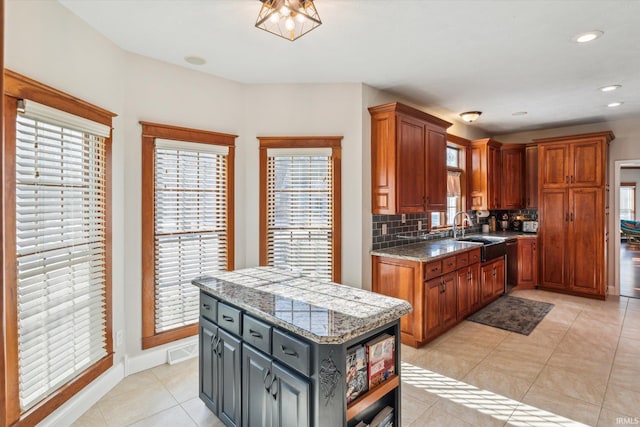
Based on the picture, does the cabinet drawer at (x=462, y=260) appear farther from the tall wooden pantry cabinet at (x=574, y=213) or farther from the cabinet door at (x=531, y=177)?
the cabinet door at (x=531, y=177)

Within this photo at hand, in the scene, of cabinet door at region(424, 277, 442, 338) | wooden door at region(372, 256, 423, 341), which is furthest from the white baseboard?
cabinet door at region(424, 277, 442, 338)

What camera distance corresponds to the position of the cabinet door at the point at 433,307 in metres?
3.42

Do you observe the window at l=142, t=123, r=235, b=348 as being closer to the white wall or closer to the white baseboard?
the white baseboard

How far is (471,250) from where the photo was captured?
4164mm

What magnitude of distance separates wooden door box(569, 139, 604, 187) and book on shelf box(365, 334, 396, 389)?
5101 mm

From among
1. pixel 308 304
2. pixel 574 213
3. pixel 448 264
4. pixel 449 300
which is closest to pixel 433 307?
pixel 449 300

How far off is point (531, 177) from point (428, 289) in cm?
402

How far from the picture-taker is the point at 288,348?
1.62 m

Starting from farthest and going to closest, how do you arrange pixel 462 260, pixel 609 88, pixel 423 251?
pixel 462 260 < pixel 609 88 < pixel 423 251

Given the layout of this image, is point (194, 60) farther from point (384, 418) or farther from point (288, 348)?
point (384, 418)

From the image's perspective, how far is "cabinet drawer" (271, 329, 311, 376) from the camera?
1.53 meters

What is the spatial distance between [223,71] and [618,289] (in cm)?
665

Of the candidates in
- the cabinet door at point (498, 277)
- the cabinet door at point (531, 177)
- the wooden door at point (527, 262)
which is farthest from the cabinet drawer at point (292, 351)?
the cabinet door at point (531, 177)

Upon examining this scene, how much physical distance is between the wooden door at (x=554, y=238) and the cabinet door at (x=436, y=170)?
2380 mm
